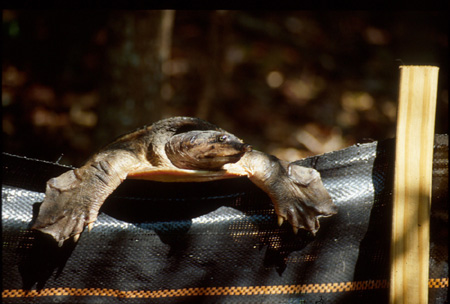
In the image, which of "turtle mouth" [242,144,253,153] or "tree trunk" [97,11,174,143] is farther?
"tree trunk" [97,11,174,143]

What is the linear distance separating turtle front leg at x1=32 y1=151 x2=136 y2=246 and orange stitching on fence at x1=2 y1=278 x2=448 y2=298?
19 centimetres

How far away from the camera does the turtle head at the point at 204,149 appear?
142cm

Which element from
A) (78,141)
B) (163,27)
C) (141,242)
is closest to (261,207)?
(141,242)

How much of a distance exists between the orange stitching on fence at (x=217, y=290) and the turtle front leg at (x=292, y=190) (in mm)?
205

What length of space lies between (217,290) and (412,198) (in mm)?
656

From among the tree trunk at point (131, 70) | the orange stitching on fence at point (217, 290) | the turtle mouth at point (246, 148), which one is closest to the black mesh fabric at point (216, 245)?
the orange stitching on fence at point (217, 290)

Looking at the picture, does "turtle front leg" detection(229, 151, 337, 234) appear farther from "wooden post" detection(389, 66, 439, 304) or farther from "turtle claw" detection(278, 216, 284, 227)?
"wooden post" detection(389, 66, 439, 304)

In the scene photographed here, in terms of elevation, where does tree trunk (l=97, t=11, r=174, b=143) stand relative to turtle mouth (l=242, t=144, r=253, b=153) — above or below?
above

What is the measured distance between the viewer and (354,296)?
4.80 feet

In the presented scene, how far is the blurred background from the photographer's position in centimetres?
337

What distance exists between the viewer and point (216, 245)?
1396 mm

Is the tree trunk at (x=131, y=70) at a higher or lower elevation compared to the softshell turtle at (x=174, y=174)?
higher

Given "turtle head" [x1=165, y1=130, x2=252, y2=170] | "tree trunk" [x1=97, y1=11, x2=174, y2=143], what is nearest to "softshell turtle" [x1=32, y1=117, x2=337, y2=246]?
"turtle head" [x1=165, y1=130, x2=252, y2=170]

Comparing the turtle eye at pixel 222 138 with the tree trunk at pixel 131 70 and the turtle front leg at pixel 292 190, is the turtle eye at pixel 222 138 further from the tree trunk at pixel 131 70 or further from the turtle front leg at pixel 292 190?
the tree trunk at pixel 131 70
